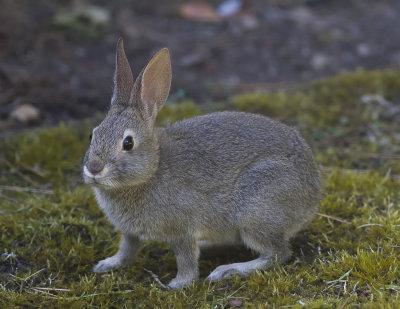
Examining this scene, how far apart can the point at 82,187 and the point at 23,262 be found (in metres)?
1.63

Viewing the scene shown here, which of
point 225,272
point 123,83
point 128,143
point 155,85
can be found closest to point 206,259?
point 225,272

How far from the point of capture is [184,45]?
444 inches

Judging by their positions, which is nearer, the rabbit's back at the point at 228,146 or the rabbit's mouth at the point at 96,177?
the rabbit's mouth at the point at 96,177

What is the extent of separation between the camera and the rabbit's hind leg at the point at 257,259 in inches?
201

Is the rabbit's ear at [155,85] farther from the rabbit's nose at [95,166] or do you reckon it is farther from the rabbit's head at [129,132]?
the rabbit's nose at [95,166]

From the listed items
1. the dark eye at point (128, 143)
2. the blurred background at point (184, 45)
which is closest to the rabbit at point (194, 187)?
the dark eye at point (128, 143)

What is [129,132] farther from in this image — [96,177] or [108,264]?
[108,264]

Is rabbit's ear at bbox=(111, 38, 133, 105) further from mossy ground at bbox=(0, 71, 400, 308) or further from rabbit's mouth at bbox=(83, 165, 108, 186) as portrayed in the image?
mossy ground at bbox=(0, 71, 400, 308)

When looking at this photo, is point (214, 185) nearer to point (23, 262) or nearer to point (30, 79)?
point (23, 262)

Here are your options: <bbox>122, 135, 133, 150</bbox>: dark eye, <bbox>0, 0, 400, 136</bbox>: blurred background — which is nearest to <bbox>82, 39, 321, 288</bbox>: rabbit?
<bbox>122, 135, 133, 150</bbox>: dark eye

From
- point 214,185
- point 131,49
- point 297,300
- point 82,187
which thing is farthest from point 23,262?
point 131,49

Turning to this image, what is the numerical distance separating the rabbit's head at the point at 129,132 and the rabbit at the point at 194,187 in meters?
0.01

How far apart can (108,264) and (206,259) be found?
3.60 ft

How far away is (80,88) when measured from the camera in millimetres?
9148
